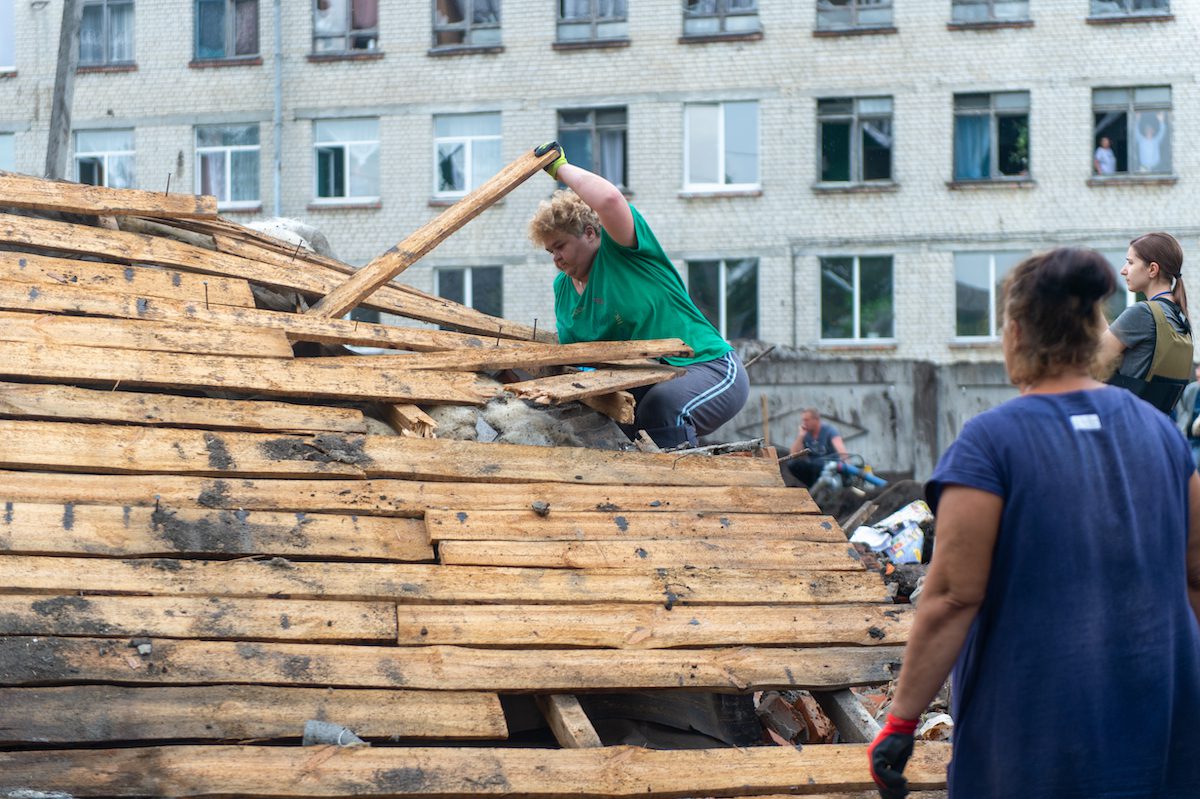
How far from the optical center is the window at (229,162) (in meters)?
25.9

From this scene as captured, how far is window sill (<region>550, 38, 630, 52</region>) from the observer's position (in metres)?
24.7

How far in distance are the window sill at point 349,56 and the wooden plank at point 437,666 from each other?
2258 cm

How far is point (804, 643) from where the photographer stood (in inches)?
185

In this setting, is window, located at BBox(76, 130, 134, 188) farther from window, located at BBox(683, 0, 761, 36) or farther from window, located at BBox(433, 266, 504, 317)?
window, located at BBox(683, 0, 761, 36)

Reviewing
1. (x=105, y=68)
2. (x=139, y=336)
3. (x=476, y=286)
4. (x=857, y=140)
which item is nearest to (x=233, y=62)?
(x=105, y=68)

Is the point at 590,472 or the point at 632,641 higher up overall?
the point at 590,472

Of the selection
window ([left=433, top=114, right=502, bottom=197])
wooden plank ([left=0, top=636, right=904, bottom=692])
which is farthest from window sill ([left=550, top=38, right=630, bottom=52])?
wooden plank ([left=0, top=636, right=904, bottom=692])

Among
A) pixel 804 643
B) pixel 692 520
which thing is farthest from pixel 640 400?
pixel 804 643

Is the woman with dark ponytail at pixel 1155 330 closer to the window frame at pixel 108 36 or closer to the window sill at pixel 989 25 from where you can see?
the window sill at pixel 989 25

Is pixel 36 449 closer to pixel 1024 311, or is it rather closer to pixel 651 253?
pixel 651 253

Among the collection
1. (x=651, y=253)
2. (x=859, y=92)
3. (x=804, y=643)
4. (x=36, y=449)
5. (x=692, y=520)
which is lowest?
(x=804, y=643)

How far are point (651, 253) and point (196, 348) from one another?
1.98 metres

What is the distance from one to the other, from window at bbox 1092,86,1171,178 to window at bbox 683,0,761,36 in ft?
20.1

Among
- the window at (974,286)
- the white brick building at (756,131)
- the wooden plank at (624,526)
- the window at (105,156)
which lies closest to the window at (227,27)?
the white brick building at (756,131)
